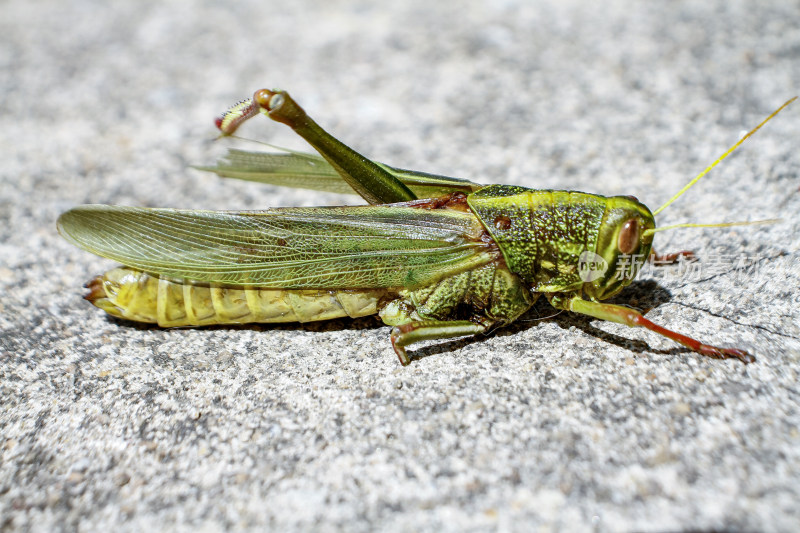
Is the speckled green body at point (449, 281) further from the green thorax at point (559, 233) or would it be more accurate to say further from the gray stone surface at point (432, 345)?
the gray stone surface at point (432, 345)

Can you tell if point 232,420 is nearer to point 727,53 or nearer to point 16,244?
point 16,244

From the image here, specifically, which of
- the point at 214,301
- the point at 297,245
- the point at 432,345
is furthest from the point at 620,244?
the point at 214,301

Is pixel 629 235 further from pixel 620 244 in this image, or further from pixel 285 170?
pixel 285 170

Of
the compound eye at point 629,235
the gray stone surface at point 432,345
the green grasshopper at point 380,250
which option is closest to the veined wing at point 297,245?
the green grasshopper at point 380,250

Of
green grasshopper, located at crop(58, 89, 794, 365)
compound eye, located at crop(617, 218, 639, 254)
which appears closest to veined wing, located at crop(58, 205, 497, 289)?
green grasshopper, located at crop(58, 89, 794, 365)

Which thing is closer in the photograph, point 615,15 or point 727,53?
point 727,53

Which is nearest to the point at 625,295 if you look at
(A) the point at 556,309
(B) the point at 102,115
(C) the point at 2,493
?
(A) the point at 556,309

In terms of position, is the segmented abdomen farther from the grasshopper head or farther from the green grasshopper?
the grasshopper head
